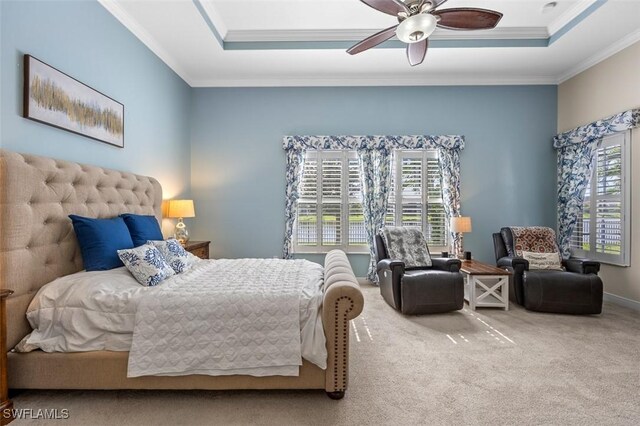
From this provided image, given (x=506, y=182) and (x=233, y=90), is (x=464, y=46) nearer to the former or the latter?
(x=506, y=182)

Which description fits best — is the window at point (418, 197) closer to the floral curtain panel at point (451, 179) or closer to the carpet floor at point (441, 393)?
the floral curtain panel at point (451, 179)

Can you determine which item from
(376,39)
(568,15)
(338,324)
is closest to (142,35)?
Result: (376,39)

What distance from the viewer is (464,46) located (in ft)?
13.2

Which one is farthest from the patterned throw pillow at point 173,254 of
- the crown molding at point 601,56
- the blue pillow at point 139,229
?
the crown molding at point 601,56

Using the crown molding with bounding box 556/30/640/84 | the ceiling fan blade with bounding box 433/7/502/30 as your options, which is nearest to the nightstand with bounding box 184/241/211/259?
the ceiling fan blade with bounding box 433/7/502/30

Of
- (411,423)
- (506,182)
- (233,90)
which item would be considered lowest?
(411,423)

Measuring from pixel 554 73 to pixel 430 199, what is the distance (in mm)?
2650

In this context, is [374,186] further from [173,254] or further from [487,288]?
[173,254]

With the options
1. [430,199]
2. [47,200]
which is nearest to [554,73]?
[430,199]

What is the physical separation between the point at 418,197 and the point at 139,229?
395 cm

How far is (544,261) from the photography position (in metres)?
4.05

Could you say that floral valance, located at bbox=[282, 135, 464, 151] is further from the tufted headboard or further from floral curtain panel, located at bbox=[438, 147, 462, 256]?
the tufted headboard

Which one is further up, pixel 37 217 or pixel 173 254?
pixel 37 217

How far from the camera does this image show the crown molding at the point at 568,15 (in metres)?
3.40
